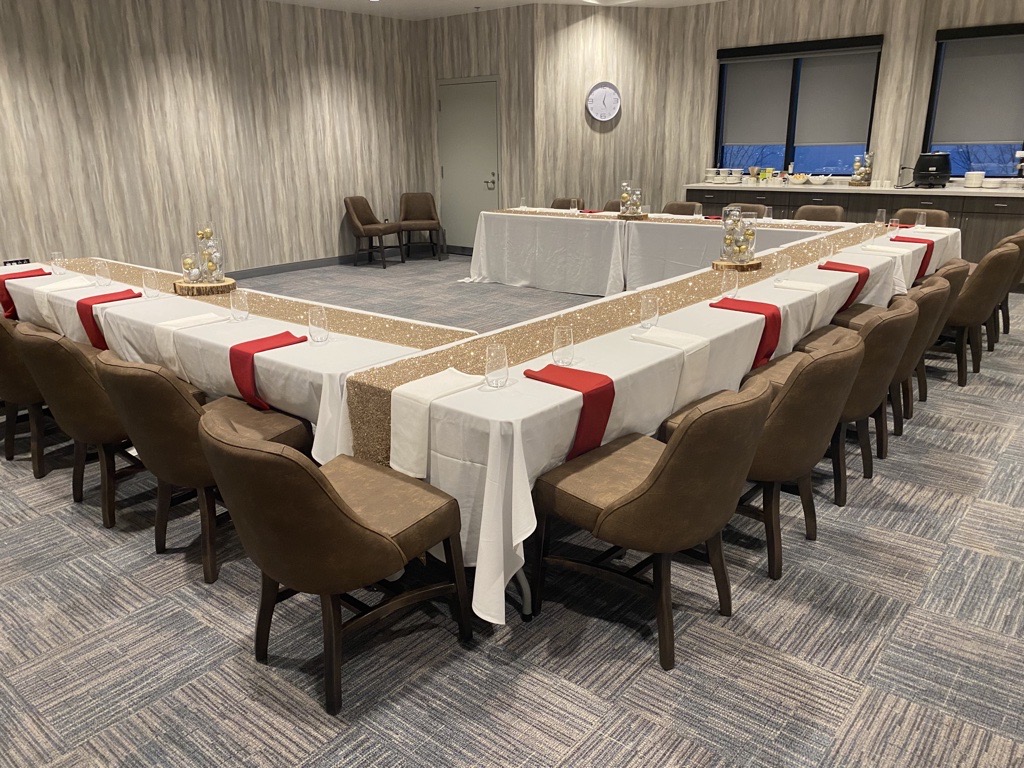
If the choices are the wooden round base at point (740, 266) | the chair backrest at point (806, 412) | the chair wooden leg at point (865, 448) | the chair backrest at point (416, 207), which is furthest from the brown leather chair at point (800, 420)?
the chair backrest at point (416, 207)

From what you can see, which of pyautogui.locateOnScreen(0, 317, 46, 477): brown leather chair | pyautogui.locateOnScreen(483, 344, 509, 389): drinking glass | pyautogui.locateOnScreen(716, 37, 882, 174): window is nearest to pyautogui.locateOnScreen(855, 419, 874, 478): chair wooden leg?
A: pyautogui.locateOnScreen(483, 344, 509, 389): drinking glass

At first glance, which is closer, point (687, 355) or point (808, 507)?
point (687, 355)

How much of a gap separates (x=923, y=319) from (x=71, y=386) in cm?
348

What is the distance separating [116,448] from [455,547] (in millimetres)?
1693

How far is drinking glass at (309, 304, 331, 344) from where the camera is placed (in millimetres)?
2709

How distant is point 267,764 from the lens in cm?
181

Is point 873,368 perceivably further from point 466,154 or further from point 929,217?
point 466,154

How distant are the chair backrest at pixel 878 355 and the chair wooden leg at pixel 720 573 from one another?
36.5 inches

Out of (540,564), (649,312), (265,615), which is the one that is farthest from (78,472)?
(649,312)

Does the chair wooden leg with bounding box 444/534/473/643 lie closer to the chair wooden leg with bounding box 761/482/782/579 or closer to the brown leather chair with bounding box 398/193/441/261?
the chair wooden leg with bounding box 761/482/782/579

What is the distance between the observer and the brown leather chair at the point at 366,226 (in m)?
8.75

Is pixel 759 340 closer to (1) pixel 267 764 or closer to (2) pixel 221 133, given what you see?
(1) pixel 267 764

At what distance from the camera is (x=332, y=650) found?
193cm

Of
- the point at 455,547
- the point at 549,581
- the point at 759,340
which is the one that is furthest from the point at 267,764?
the point at 759,340
